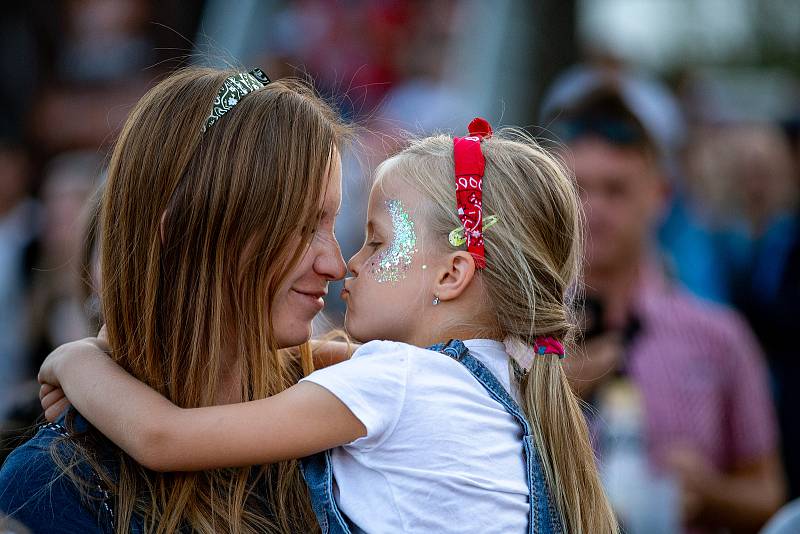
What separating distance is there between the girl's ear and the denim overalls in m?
0.11

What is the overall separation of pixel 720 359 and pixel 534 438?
7.02 ft

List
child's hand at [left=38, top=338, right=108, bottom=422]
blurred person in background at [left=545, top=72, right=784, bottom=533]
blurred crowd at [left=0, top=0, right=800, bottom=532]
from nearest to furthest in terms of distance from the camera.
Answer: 1. child's hand at [left=38, top=338, right=108, bottom=422]
2. blurred person in background at [left=545, top=72, right=784, bottom=533]
3. blurred crowd at [left=0, top=0, right=800, bottom=532]

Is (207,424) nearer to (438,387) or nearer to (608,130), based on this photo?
(438,387)

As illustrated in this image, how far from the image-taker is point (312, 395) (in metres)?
1.77

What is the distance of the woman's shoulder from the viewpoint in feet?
5.40

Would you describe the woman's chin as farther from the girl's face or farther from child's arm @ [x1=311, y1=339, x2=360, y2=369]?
child's arm @ [x1=311, y1=339, x2=360, y2=369]

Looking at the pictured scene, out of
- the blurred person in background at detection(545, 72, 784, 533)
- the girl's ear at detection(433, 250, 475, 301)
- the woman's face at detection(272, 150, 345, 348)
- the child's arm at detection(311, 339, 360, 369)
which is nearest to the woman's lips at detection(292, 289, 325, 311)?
the woman's face at detection(272, 150, 345, 348)

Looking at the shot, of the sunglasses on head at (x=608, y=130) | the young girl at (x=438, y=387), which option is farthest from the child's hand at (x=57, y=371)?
the sunglasses on head at (x=608, y=130)

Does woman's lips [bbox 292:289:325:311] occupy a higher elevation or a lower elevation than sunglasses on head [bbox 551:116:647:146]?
lower

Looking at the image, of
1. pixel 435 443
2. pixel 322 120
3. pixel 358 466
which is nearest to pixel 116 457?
pixel 358 466

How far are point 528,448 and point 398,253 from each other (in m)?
0.48

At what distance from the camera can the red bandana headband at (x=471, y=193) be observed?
2006 mm

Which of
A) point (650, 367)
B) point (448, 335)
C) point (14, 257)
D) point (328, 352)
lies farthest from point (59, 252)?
point (448, 335)

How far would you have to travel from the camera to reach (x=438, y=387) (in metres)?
1.84
